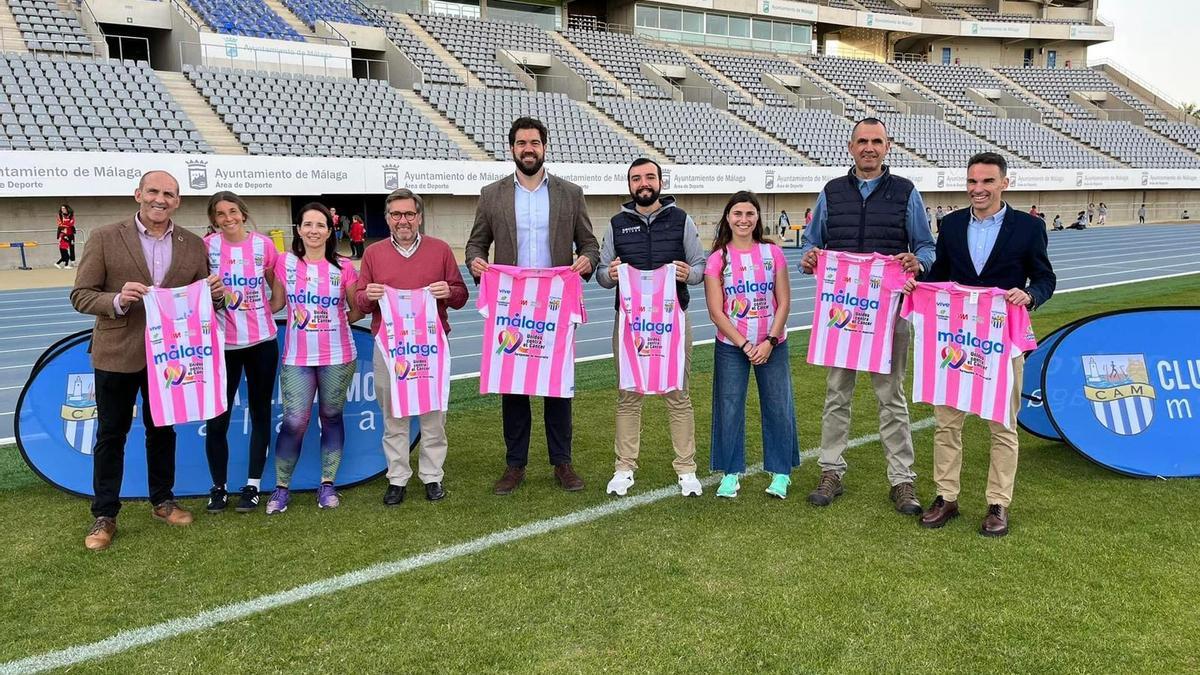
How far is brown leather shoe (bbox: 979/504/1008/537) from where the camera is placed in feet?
13.5

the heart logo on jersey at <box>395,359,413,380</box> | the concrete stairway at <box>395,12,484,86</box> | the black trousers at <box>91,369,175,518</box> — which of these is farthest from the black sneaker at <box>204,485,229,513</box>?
the concrete stairway at <box>395,12,484,86</box>

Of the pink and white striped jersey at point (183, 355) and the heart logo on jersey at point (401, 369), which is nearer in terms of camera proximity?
the pink and white striped jersey at point (183, 355)

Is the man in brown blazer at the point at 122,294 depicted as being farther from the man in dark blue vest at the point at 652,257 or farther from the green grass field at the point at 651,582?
the man in dark blue vest at the point at 652,257

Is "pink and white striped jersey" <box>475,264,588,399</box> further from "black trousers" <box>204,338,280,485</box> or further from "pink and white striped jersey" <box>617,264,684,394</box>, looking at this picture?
"black trousers" <box>204,338,280,485</box>

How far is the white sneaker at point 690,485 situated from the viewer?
4801 millimetres

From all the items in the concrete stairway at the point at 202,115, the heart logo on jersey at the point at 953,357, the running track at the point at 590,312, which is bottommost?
the running track at the point at 590,312

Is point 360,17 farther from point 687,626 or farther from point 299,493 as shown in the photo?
point 687,626

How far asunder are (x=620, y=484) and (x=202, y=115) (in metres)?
21.1

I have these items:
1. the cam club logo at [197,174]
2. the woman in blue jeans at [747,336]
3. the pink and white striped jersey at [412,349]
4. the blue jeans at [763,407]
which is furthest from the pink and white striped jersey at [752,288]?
the cam club logo at [197,174]

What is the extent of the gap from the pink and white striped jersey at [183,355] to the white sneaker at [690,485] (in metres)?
2.62

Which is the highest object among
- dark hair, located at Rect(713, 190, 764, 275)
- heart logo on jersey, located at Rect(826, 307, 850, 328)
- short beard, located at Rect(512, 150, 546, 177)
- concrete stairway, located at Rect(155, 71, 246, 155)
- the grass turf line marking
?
concrete stairway, located at Rect(155, 71, 246, 155)

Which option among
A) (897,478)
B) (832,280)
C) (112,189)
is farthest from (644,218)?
(112,189)

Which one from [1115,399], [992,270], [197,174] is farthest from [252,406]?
[197,174]

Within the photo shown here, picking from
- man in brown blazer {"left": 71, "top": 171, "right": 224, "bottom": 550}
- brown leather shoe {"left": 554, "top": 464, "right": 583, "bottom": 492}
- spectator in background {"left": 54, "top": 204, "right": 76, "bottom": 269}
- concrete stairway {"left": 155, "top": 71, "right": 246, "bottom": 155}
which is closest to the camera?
man in brown blazer {"left": 71, "top": 171, "right": 224, "bottom": 550}
